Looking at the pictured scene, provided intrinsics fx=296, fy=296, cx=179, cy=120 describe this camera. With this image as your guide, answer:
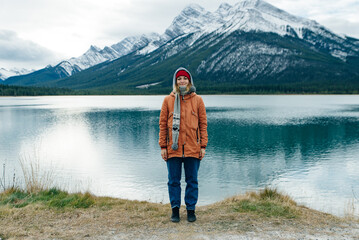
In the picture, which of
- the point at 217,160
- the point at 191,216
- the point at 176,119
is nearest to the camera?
the point at 176,119

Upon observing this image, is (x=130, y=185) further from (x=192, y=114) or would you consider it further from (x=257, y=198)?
(x=192, y=114)

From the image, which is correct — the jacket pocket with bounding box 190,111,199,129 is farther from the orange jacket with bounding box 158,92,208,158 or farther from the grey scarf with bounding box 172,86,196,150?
the grey scarf with bounding box 172,86,196,150

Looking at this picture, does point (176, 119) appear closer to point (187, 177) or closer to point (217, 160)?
point (187, 177)

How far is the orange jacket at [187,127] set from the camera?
6.59 m

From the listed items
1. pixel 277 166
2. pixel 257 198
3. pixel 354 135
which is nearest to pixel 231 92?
pixel 354 135

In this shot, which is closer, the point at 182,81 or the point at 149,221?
the point at 182,81

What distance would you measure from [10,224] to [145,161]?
15576 mm

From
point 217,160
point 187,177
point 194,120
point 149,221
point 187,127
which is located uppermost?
point 194,120

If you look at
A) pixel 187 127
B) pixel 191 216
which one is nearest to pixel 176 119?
pixel 187 127

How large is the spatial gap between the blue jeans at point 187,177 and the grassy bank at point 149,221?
495 mm

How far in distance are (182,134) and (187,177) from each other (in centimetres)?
107

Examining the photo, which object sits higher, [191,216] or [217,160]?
[191,216]

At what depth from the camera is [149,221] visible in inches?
268

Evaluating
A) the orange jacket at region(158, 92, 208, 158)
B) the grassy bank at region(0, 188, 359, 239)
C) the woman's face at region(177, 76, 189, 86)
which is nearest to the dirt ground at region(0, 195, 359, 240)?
the grassy bank at region(0, 188, 359, 239)
